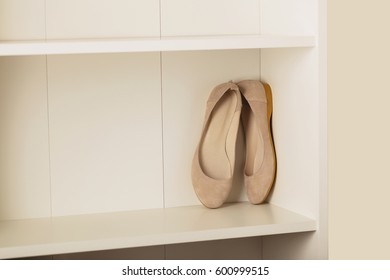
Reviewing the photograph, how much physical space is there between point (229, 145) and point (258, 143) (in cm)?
10

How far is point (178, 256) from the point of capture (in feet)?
10.0

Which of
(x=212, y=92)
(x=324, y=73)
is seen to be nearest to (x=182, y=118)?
(x=212, y=92)

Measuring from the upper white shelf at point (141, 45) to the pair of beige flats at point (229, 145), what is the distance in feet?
1.11

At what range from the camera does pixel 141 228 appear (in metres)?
2.72

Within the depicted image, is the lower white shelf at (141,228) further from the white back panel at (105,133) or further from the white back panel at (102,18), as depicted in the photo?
the white back panel at (102,18)

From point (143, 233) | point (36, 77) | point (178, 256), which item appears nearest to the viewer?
point (143, 233)

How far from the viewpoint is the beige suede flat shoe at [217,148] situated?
2.95 metres

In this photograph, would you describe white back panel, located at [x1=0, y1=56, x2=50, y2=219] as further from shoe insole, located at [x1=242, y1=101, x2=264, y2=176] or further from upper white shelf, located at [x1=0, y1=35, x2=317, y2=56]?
shoe insole, located at [x1=242, y1=101, x2=264, y2=176]

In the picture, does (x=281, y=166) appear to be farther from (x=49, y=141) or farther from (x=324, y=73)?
(x=49, y=141)

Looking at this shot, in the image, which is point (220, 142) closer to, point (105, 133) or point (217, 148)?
point (217, 148)

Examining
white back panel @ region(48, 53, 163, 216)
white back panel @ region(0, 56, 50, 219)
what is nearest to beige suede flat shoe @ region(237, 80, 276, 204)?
white back panel @ region(48, 53, 163, 216)

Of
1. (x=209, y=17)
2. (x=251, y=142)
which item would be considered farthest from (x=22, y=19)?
(x=251, y=142)

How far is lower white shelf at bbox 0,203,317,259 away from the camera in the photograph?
2.57m

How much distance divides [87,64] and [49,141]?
286mm
